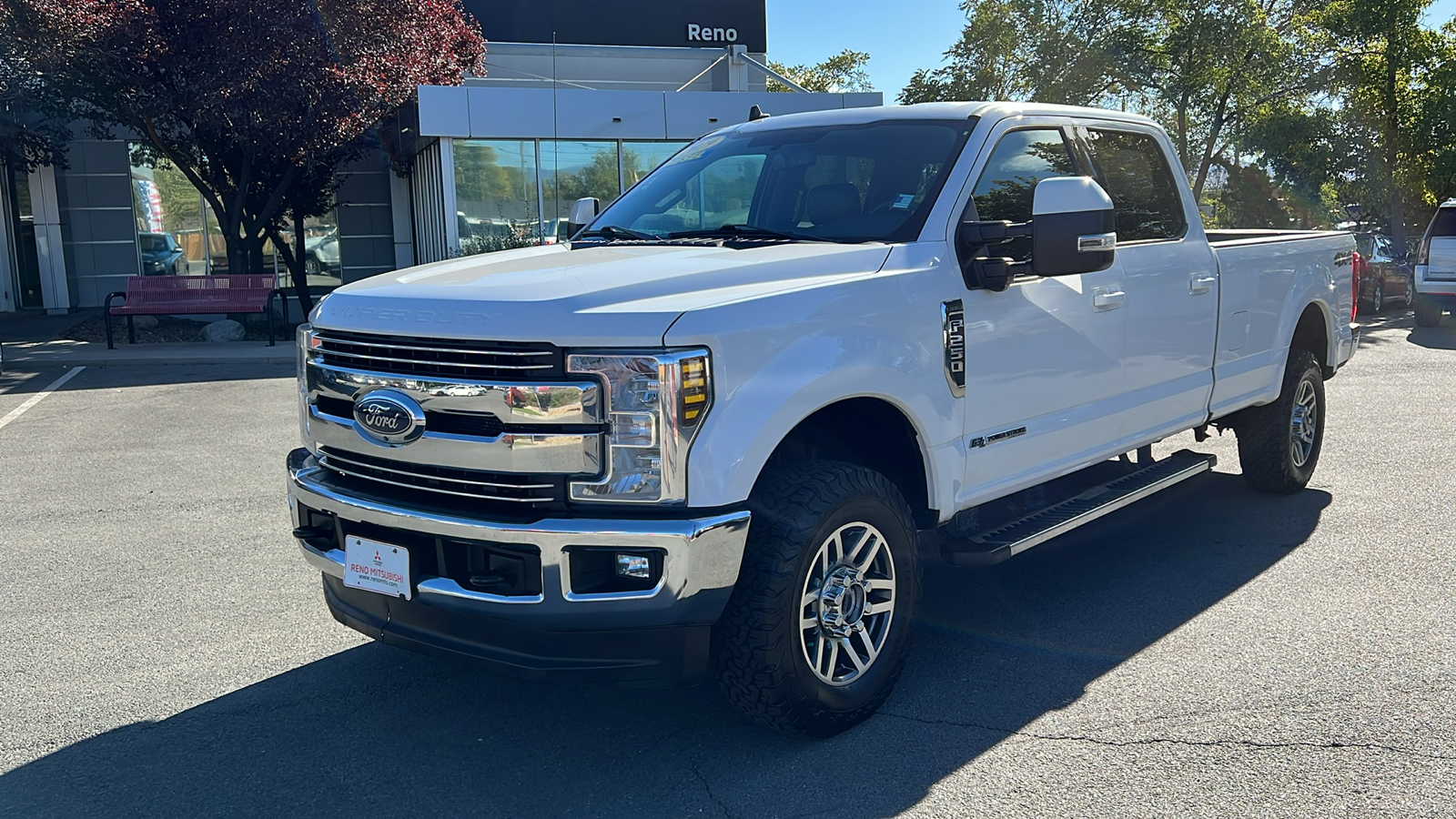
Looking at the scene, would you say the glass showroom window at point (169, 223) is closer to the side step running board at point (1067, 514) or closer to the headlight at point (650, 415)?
the side step running board at point (1067, 514)

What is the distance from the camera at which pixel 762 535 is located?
3.46m

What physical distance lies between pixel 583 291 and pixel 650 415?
0.46m

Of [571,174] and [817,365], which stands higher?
[571,174]

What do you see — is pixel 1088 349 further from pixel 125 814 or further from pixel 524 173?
pixel 524 173

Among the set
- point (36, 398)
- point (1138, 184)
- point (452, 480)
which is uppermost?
point (1138, 184)

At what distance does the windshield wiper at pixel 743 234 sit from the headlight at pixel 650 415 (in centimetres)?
123

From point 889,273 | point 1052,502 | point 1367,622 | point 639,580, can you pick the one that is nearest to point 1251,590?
point 1367,622

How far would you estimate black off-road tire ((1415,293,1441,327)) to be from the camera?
16.7m

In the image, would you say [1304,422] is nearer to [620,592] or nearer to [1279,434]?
[1279,434]

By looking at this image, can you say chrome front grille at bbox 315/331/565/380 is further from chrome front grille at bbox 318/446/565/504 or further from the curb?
the curb

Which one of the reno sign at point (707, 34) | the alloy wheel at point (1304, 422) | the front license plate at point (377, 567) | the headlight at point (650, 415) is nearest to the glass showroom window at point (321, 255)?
the reno sign at point (707, 34)

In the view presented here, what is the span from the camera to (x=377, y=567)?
11.6ft

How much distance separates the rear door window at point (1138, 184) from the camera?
5.22 meters

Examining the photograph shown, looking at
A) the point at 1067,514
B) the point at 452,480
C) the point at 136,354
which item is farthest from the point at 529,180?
the point at 452,480
